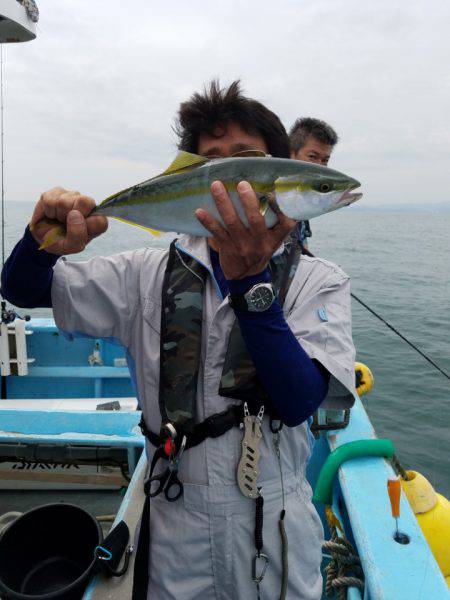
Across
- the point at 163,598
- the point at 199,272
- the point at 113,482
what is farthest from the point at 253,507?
the point at 113,482

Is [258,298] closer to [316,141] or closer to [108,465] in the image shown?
[108,465]

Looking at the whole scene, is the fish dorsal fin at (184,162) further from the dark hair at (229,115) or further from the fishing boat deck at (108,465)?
the fishing boat deck at (108,465)

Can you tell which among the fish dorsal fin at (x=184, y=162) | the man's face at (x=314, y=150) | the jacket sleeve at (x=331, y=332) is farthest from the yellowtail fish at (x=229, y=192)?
the man's face at (x=314, y=150)

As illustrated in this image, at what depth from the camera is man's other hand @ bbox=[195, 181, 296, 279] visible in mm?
1575

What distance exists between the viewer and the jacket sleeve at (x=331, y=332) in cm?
186

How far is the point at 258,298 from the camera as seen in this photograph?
166cm

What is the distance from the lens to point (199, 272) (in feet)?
6.97

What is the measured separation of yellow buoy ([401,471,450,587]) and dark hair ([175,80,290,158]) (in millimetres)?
2735

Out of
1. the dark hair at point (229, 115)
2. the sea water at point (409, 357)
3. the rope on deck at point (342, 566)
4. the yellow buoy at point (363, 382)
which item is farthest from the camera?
the sea water at point (409, 357)

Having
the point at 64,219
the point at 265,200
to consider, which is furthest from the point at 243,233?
the point at 64,219

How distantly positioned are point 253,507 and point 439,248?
42.7 meters

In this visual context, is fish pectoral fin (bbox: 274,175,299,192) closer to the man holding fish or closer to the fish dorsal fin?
the man holding fish

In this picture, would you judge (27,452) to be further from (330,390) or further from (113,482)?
(330,390)

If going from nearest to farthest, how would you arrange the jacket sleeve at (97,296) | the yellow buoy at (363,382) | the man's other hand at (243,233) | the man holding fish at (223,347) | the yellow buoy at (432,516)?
the man's other hand at (243,233) → the man holding fish at (223,347) → the jacket sleeve at (97,296) → the yellow buoy at (432,516) → the yellow buoy at (363,382)
